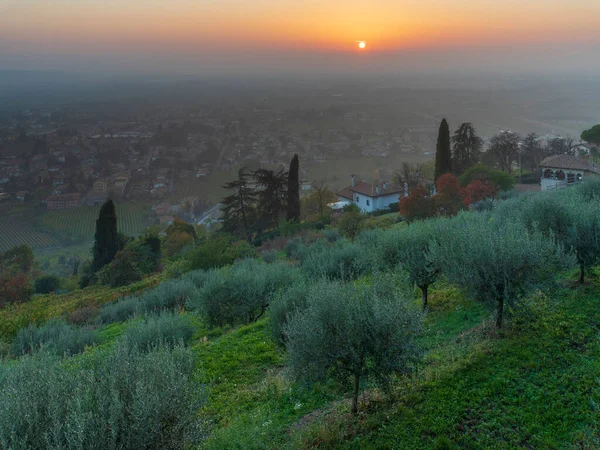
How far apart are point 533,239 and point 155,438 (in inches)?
322

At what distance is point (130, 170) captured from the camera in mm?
104375

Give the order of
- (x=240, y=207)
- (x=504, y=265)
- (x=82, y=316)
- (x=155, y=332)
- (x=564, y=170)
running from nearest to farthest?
(x=504, y=265)
(x=155, y=332)
(x=82, y=316)
(x=564, y=170)
(x=240, y=207)

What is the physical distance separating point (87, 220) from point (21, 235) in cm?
1100

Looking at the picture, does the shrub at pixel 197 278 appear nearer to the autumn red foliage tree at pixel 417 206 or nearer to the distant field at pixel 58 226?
the autumn red foliage tree at pixel 417 206

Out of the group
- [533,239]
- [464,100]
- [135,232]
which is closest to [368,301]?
[533,239]

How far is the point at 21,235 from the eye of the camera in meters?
73.7

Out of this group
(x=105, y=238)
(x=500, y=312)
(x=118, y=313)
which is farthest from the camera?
(x=105, y=238)

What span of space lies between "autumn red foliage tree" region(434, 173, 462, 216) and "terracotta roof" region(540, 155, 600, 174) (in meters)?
19.2

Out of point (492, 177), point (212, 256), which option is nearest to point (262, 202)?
point (212, 256)

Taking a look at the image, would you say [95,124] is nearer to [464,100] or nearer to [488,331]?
[464,100]

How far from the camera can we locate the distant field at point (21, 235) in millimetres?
70250

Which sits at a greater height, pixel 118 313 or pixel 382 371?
pixel 382 371

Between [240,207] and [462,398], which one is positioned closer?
[462,398]

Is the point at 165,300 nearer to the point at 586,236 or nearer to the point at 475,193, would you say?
the point at 586,236
